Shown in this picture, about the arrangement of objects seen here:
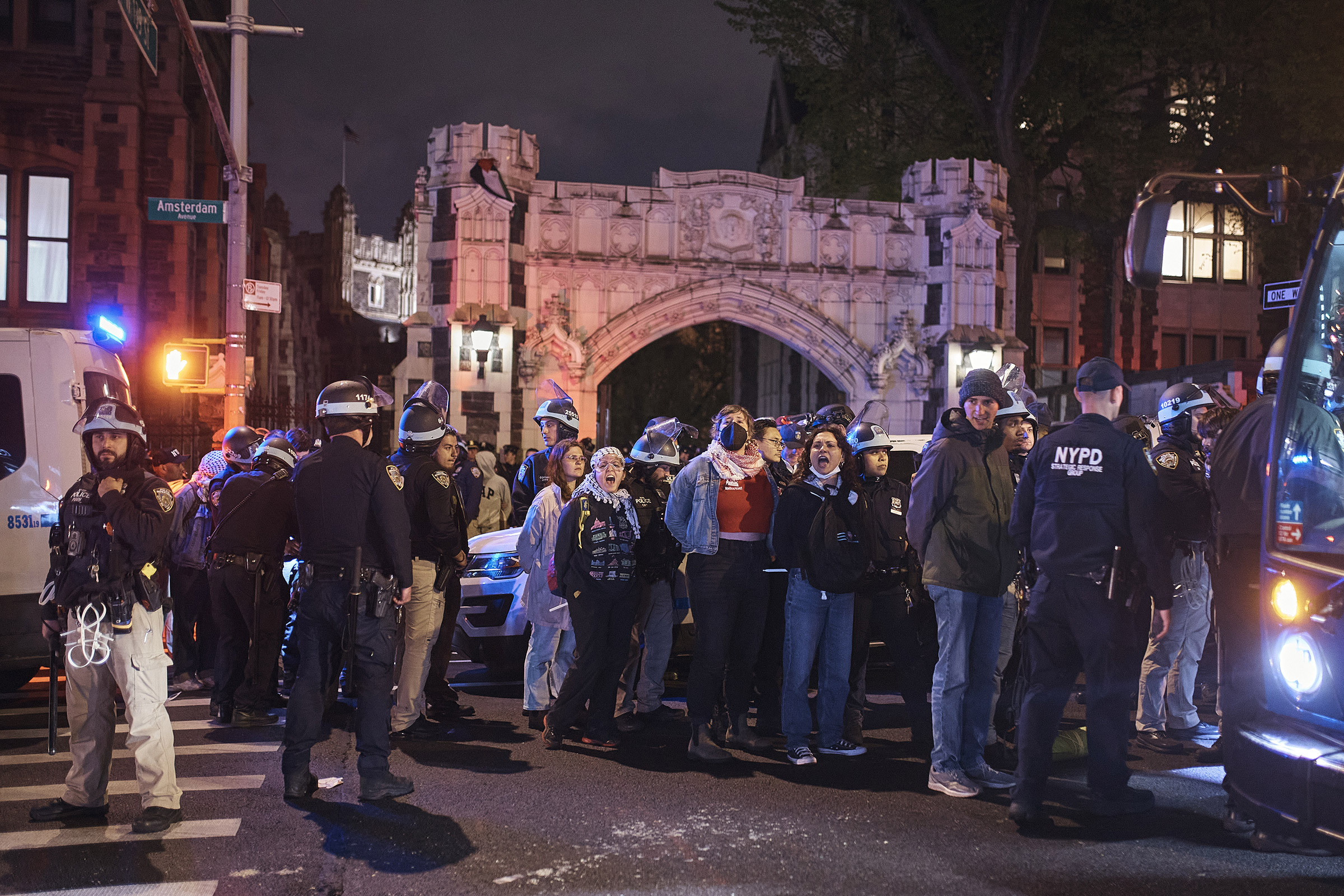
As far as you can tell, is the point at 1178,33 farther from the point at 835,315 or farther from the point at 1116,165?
the point at 835,315

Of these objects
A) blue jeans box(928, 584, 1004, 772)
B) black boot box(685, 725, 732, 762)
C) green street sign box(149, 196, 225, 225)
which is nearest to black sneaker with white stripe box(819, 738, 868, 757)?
black boot box(685, 725, 732, 762)

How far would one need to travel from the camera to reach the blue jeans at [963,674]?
5691mm

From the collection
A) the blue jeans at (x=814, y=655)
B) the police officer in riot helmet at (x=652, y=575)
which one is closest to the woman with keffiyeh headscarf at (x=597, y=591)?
the police officer in riot helmet at (x=652, y=575)

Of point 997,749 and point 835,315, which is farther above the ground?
point 835,315

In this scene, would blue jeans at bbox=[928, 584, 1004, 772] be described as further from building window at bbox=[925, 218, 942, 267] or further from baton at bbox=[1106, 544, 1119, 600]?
building window at bbox=[925, 218, 942, 267]

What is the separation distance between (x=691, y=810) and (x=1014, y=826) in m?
1.48

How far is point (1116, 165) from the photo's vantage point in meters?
23.1

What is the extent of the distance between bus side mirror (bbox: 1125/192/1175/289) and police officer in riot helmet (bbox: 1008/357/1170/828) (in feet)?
1.94

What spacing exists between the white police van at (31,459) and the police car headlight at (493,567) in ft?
9.02

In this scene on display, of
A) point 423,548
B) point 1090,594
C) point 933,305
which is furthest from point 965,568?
point 933,305

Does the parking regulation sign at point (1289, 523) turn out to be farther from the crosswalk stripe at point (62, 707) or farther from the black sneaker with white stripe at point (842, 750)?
the crosswalk stripe at point (62, 707)

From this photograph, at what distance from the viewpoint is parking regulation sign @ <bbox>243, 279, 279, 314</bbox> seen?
13406 millimetres

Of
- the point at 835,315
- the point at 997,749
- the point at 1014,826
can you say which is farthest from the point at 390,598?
the point at 835,315

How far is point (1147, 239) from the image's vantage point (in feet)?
15.5
